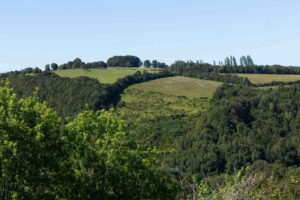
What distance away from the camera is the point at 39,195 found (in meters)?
21.3

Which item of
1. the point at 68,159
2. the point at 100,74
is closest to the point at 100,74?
the point at 100,74

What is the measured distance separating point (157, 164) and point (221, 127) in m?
133

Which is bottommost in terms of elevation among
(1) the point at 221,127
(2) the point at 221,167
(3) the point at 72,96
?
(2) the point at 221,167

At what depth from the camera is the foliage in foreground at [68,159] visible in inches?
837

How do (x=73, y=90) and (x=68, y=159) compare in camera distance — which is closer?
(x=68, y=159)

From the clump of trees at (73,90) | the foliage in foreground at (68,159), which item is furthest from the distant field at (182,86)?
the foliage in foreground at (68,159)

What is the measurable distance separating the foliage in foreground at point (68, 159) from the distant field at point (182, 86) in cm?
14626

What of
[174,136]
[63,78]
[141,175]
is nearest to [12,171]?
[141,175]

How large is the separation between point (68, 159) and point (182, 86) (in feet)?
516

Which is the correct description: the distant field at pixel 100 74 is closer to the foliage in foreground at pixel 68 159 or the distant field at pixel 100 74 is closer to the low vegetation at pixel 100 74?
the low vegetation at pixel 100 74

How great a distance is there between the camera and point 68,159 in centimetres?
2359

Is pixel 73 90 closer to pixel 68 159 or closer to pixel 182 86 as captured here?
pixel 182 86

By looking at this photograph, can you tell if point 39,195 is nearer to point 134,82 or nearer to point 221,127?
point 221,127

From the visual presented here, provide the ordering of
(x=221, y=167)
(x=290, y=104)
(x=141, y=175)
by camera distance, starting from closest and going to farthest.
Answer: (x=141, y=175) → (x=221, y=167) → (x=290, y=104)
